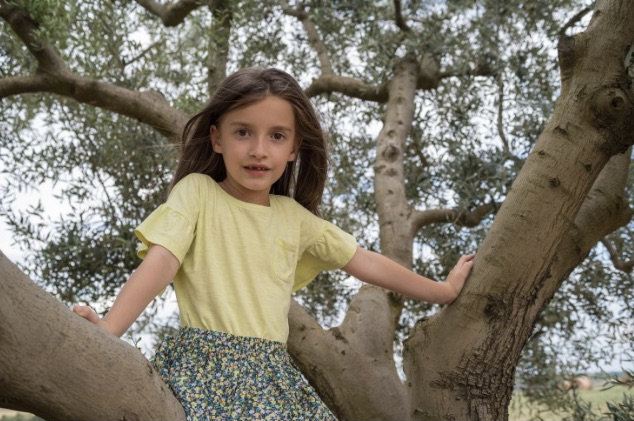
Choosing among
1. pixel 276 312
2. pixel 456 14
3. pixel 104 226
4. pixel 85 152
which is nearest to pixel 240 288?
pixel 276 312

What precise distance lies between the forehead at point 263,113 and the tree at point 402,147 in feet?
2.85

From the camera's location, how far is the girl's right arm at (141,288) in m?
2.39

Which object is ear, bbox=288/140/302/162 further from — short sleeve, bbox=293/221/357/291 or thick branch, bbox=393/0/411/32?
thick branch, bbox=393/0/411/32

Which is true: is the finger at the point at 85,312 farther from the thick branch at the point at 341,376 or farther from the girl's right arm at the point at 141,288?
the thick branch at the point at 341,376

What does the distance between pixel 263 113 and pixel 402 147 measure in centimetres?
258

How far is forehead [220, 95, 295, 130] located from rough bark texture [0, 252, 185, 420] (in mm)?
1092

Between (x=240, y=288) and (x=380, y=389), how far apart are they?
1.86 metres

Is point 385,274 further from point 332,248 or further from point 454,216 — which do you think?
point 454,216

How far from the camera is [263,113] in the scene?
114 inches

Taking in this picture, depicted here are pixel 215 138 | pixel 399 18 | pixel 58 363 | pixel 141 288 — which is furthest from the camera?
pixel 399 18

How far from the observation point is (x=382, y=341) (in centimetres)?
456

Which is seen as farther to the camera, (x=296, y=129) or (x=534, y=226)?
(x=296, y=129)

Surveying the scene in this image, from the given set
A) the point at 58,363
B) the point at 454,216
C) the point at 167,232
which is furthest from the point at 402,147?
the point at 58,363

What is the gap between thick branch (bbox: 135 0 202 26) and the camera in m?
5.86
